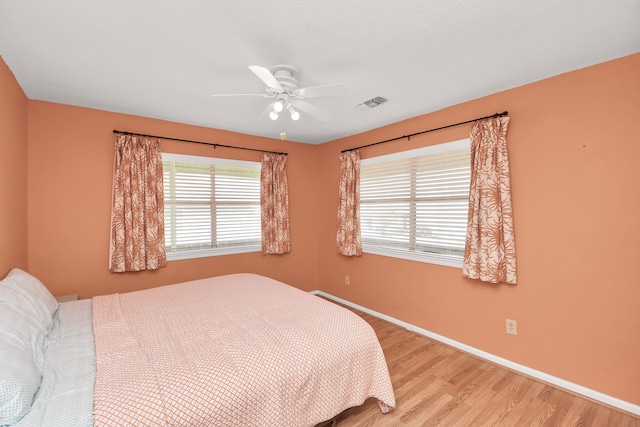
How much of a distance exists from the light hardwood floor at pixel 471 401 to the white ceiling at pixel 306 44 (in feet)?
8.26

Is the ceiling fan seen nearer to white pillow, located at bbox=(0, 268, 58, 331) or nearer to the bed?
the bed

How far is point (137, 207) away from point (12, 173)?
3.20 feet

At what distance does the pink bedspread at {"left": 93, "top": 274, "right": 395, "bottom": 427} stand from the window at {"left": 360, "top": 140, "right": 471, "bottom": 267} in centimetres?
158

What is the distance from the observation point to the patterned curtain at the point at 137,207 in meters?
2.96

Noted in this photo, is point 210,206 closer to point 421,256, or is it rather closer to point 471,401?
point 421,256

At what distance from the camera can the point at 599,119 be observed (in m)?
2.07

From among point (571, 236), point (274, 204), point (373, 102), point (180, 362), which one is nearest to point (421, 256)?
point (571, 236)

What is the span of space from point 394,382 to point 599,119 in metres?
2.58

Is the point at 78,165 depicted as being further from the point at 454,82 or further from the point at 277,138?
the point at 454,82

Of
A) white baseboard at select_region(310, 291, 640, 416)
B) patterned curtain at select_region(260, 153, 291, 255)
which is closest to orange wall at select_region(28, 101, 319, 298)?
patterned curtain at select_region(260, 153, 291, 255)

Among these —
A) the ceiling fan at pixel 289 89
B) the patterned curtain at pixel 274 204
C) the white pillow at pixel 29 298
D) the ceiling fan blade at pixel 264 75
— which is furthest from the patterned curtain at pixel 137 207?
the ceiling fan blade at pixel 264 75

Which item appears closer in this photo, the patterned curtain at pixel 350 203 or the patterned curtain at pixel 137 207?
the patterned curtain at pixel 137 207

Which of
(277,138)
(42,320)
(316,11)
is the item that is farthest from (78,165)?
(316,11)

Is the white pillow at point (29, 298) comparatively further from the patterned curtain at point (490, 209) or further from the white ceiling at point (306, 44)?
the patterned curtain at point (490, 209)
